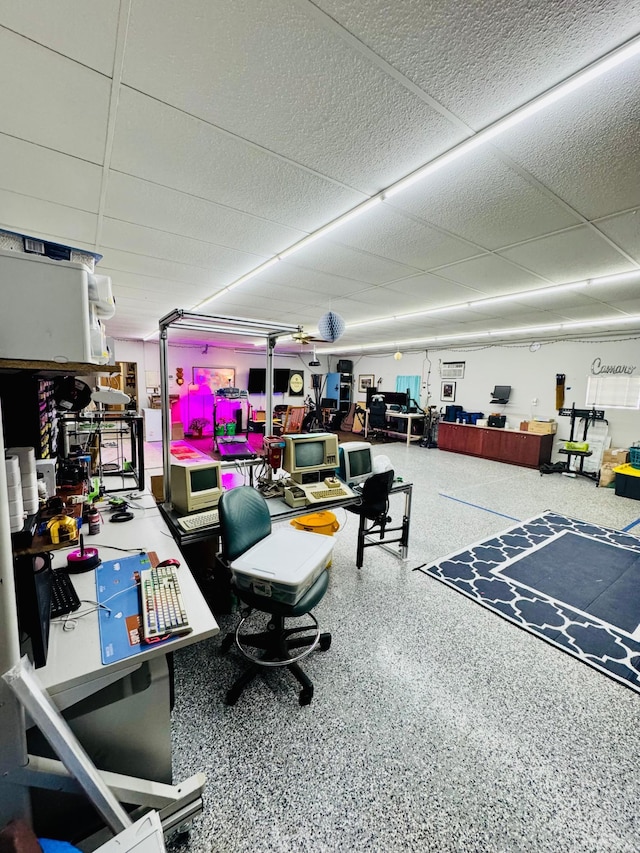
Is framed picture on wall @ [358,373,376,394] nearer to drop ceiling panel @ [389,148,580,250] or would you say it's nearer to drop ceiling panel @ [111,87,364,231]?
drop ceiling panel @ [389,148,580,250]

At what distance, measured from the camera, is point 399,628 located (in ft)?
7.62

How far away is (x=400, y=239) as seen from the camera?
254 centimetres

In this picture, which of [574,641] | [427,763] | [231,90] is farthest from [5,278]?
[574,641]

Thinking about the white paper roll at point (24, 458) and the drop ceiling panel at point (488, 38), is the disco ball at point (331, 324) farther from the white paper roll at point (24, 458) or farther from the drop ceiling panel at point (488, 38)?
the white paper roll at point (24, 458)

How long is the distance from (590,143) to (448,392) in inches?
308

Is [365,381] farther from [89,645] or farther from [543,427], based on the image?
[89,645]

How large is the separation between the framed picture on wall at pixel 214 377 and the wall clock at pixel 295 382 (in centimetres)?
183

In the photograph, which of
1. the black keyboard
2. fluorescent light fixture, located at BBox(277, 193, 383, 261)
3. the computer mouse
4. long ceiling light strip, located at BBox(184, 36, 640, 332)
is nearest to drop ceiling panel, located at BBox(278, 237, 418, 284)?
fluorescent light fixture, located at BBox(277, 193, 383, 261)

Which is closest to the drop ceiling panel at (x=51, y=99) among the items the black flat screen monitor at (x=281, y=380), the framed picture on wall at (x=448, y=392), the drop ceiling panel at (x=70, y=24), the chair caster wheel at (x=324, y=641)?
the drop ceiling panel at (x=70, y=24)

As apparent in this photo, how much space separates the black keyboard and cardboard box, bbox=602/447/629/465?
7.54 m

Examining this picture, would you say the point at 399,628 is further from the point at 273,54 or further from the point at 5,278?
the point at 273,54

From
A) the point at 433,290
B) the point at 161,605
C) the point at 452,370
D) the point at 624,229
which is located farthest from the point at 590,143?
the point at 452,370

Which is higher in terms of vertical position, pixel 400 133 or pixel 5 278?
pixel 400 133

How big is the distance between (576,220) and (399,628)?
9.65 feet
